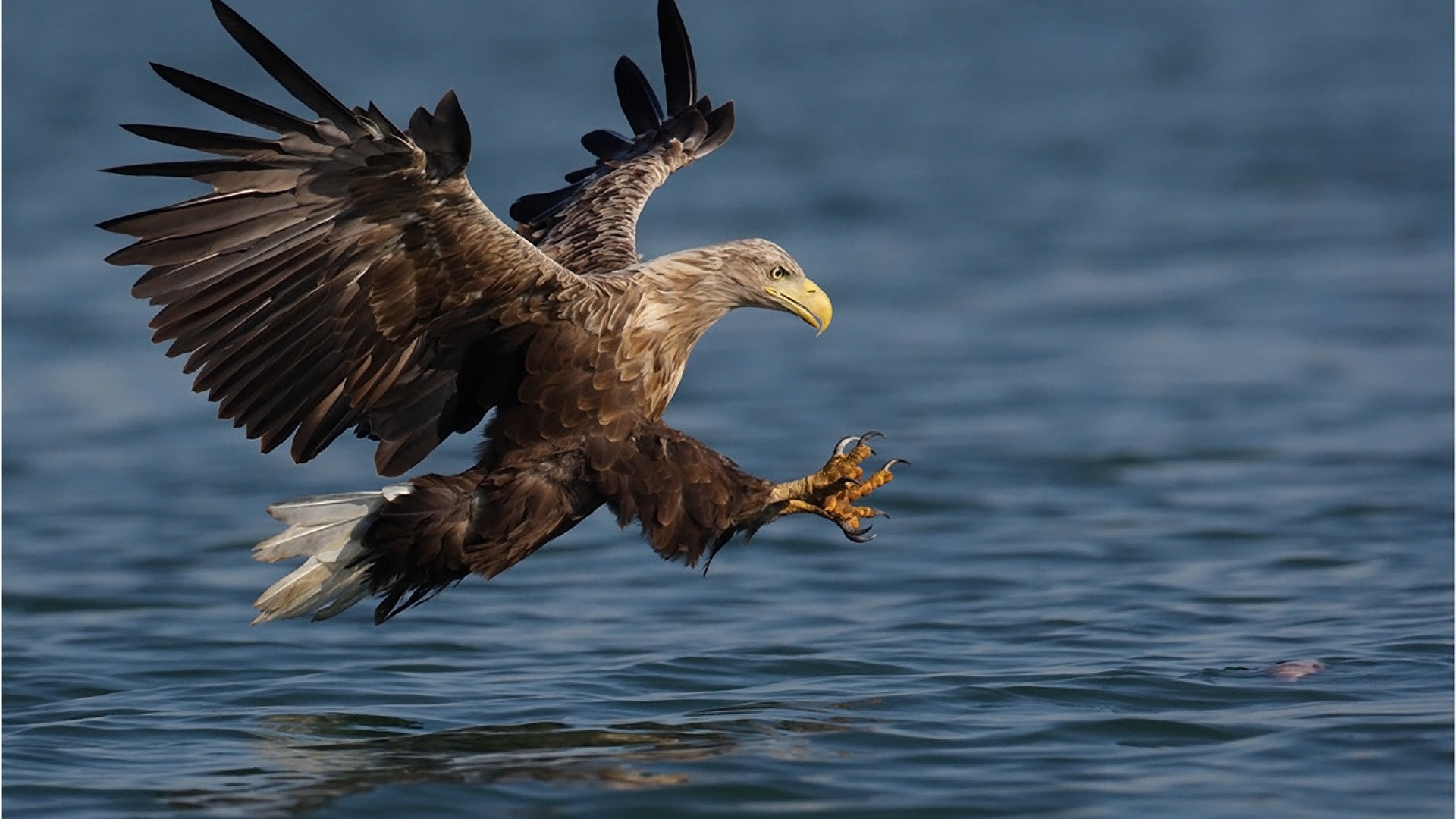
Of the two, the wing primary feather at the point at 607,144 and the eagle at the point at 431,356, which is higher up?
the wing primary feather at the point at 607,144

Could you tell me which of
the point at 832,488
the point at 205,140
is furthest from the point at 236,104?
the point at 832,488

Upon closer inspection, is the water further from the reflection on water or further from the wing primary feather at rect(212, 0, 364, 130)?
the wing primary feather at rect(212, 0, 364, 130)

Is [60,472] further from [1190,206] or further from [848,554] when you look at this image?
[1190,206]

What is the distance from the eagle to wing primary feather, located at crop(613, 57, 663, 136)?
1753mm

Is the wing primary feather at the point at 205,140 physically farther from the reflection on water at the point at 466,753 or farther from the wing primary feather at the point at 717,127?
the wing primary feather at the point at 717,127

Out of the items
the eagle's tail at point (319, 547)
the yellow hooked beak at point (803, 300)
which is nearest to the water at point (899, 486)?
the eagle's tail at point (319, 547)

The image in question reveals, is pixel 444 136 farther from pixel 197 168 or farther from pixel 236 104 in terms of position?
pixel 197 168

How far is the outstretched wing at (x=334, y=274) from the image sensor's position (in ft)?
18.6

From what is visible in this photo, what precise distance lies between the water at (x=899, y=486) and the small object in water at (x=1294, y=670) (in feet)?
0.32

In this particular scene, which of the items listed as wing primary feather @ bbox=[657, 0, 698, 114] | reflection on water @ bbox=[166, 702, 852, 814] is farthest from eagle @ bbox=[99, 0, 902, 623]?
wing primary feather @ bbox=[657, 0, 698, 114]

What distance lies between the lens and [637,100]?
26.8 feet

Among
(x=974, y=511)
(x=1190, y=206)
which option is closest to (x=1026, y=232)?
(x=1190, y=206)

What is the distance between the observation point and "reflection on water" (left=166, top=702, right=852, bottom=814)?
5.70m

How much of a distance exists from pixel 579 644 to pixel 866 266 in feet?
28.1
